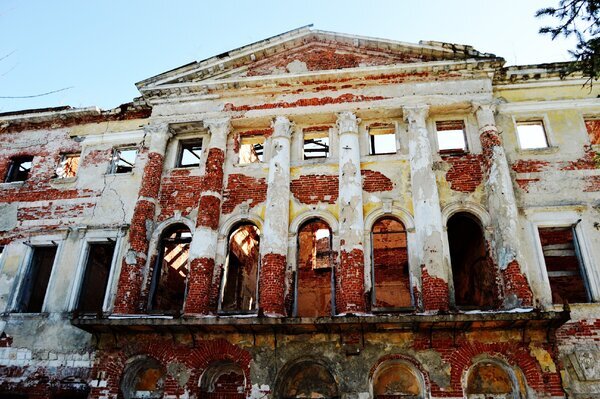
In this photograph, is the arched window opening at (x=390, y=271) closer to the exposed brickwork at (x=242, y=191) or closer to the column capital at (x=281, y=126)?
the column capital at (x=281, y=126)

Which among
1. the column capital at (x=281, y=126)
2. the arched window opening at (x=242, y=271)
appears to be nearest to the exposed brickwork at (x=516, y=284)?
the column capital at (x=281, y=126)

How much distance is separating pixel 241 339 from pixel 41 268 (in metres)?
6.97

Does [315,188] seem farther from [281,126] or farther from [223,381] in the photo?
[223,381]

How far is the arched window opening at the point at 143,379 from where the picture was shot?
10.6m

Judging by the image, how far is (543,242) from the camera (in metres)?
11.3

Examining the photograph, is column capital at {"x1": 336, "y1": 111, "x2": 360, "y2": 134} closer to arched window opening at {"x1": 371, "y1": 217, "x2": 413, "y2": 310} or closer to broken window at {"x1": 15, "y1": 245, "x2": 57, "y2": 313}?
arched window opening at {"x1": 371, "y1": 217, "x2": 413, "y2": 310}

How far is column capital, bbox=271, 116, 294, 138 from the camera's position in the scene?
12.9 meters

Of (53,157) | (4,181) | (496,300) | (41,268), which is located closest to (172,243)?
(41,268)

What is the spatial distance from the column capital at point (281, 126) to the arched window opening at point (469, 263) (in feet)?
16.2

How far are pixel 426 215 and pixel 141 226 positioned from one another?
281 inches

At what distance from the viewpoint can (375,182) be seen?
1204cm

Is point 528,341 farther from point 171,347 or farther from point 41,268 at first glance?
point 41,268

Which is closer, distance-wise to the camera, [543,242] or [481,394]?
[481,394]

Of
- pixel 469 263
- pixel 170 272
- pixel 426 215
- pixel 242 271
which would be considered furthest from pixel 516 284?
pixel 170 272
